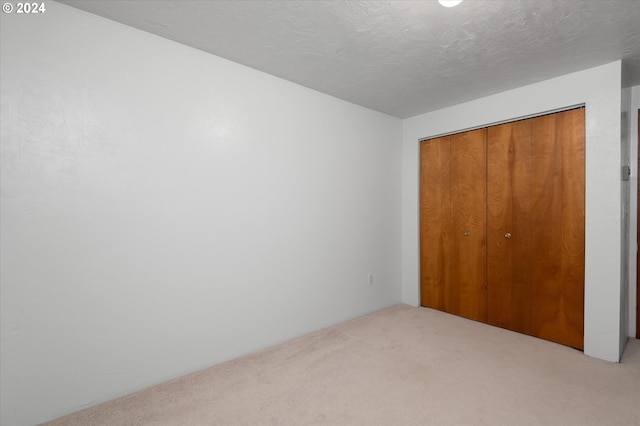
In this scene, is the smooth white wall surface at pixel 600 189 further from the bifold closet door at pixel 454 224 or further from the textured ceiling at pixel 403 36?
the bifold closet door at pixel 454 224

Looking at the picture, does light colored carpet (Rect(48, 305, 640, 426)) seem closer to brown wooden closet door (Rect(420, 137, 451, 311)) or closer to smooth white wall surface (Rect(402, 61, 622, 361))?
smooth white wall surface (Rect(402, 61, 622, 361))

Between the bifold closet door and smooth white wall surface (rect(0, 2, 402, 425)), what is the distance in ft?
4.66

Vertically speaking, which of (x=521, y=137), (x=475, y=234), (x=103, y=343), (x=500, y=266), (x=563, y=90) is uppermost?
(x=563, y=90)

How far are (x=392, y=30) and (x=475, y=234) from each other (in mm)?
2295

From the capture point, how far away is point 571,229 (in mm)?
2490

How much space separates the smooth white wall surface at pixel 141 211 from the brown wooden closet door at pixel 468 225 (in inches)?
60.7

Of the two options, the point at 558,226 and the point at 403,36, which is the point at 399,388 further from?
the point at 403,36

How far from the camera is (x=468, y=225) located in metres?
3.20

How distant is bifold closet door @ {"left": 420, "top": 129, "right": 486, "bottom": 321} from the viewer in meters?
3.11

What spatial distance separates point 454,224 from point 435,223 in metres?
0.23

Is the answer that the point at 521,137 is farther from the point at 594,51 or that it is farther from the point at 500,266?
the point at 500,266

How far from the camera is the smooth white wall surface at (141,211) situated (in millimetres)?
1574

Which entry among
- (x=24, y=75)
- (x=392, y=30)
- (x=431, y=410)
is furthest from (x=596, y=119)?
(x=24, y=75)

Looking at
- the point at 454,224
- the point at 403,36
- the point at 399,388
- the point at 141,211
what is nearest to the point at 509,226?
the point at 454,224
